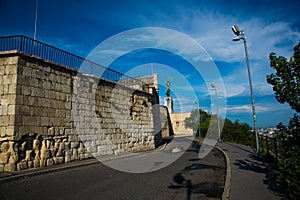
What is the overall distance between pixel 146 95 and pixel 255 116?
28.3 feet

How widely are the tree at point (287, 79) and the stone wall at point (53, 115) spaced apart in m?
8.30

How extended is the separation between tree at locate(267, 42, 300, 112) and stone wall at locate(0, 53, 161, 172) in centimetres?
830

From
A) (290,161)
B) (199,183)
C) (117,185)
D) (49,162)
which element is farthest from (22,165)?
(290,161)

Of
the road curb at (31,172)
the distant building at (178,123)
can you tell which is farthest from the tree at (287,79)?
the distant building at (178,123)

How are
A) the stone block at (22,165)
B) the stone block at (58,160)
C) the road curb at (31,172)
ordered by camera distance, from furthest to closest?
the stone block at (58,160) → the stone block at (22,165) → the road curb at (31,172)

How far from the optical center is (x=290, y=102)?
3.91 m

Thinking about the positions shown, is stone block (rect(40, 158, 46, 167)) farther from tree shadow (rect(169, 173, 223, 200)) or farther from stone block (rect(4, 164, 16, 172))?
tree shadow (rect(169, 173, 223, 200))

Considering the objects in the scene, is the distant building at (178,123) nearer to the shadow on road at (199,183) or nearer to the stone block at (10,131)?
the shadow on road at (199,183)

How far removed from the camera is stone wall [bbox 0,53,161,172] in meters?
8.15

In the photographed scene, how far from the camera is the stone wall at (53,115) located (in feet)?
26.7

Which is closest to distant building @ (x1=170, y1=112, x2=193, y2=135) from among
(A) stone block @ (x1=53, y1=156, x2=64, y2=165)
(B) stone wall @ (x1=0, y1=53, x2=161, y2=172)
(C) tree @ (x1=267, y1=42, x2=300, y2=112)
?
(B) stone wall @ (x1=0, y1=53, x2=161, y2=172)

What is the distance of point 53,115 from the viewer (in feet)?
32.0

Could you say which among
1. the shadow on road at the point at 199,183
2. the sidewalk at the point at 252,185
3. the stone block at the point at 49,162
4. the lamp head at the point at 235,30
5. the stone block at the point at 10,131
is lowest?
the shadow on road at the point at 199,183

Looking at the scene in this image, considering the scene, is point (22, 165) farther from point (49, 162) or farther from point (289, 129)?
point (289, 129)
